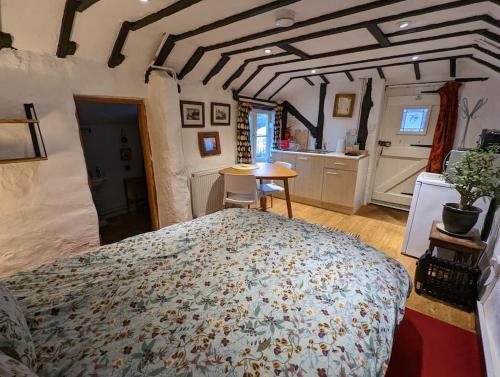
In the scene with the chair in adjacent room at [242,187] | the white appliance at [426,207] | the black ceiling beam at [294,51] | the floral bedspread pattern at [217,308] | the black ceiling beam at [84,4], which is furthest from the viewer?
the chair in adjacent room at [242,187]

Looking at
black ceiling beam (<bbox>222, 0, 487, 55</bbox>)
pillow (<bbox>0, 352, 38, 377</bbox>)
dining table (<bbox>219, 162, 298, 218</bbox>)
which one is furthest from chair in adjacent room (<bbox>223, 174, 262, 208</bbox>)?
pillow (<bbox>0, 352, 38, 377</bbox>)

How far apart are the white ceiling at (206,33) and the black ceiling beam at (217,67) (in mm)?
44

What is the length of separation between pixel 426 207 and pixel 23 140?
378 centimetres

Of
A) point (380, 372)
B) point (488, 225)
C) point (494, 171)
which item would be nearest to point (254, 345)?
point (380, 372)

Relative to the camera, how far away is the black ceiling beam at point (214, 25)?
5.70 ft

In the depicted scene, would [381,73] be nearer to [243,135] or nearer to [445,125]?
[445,125]

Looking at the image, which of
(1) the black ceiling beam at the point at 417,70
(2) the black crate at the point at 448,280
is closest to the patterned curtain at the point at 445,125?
(1) the black ceiling beam at the point at 417,70

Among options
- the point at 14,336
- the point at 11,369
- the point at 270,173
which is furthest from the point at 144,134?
the point at 11,369

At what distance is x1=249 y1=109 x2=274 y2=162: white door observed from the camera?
4.51 m

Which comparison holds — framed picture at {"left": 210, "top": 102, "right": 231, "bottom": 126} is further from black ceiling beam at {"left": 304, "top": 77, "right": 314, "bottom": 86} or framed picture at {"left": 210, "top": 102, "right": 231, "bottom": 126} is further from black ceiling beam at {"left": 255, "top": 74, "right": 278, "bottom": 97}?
black ceiling beam at {"left": 304, "top": 77, "right": 314, "bottom": 86}

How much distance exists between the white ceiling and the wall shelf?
0.57m

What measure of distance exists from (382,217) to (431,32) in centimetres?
253

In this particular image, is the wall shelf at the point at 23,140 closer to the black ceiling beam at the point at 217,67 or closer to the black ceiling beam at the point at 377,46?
the black ceiling beam at the point at 217,67

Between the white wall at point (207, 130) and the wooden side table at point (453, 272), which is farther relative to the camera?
the white wall at point (207, 130)
